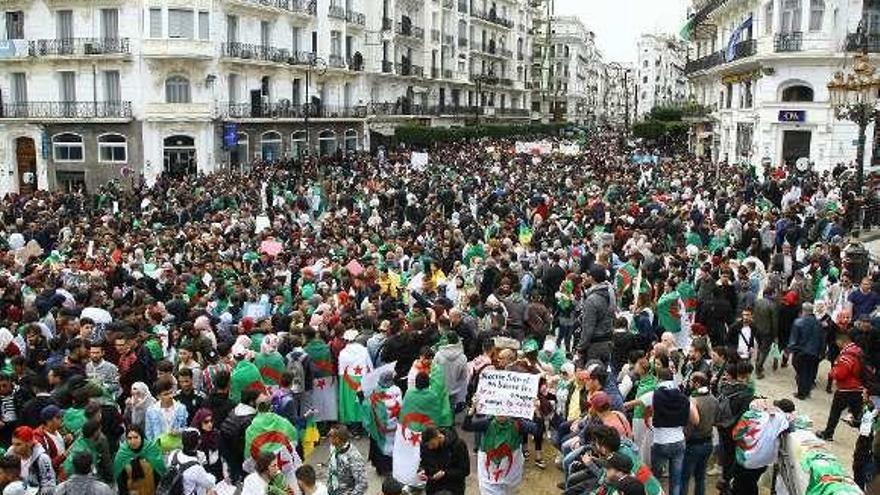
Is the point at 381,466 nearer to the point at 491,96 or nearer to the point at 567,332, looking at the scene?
the point at 567,332

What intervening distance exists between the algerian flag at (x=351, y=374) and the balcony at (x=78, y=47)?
111 ft

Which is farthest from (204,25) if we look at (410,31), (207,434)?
(207,434)

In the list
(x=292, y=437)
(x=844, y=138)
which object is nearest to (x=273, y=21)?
(x=844, y=138)

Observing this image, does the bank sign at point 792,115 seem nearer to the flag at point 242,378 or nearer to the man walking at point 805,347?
the man walking at point 805,347

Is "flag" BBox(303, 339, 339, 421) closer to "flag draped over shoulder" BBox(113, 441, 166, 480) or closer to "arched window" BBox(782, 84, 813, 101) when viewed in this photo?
"flag draped over shoulder" BBox(113, 441, 166, 480)

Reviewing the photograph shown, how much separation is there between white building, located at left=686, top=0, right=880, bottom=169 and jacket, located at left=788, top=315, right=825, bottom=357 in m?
25.1

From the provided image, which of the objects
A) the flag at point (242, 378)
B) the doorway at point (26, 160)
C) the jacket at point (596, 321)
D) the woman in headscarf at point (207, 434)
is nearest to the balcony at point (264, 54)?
the doorway at point (26, 160)

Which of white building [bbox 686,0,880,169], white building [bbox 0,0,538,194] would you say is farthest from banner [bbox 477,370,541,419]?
white building [bbox 0,0,538,194]

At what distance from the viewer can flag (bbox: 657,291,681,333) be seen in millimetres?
13625

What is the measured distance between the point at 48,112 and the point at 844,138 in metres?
36.5

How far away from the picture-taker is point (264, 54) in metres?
45.9

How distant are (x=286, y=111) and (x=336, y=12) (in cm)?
831

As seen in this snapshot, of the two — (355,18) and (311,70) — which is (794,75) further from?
(355,18)

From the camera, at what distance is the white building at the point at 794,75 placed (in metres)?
37.0
